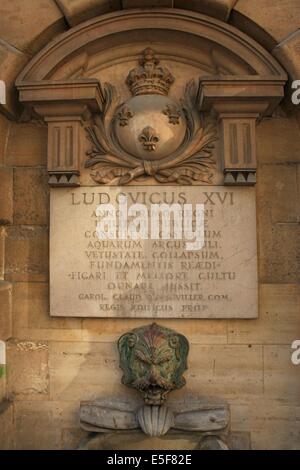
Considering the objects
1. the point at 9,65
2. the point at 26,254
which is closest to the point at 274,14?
the point at 9,65

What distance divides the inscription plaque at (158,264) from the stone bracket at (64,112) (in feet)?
1.01

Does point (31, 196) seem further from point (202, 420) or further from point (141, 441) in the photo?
point (202, 420)

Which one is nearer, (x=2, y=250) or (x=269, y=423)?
(x=269, y=423)

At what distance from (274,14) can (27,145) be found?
8.52 feet

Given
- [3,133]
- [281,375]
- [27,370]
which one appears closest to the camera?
[281,375]

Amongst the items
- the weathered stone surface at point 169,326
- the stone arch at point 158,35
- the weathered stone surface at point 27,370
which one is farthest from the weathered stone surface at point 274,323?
the stone arch at point 158,35

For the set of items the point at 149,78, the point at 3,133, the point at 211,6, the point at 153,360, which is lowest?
the point at 153,360

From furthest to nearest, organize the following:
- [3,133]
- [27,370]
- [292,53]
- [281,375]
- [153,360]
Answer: [3,133] < [27,370] < [281,375] < [292,53] < [153,360]

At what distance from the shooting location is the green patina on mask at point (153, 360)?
11.0 ft

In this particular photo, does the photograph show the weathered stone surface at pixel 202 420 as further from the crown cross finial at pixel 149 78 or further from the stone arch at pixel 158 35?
the stone arch at pixel 158 35

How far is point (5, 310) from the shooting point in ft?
11.9

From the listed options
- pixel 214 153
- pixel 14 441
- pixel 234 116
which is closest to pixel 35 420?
pixel 14 441

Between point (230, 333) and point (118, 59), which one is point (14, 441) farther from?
point (118, 59)

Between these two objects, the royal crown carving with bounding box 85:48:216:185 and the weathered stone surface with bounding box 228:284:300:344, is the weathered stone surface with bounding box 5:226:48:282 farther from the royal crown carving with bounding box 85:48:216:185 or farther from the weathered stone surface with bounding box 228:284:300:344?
the weathered stone surface with bounding box 228:284:300:344
